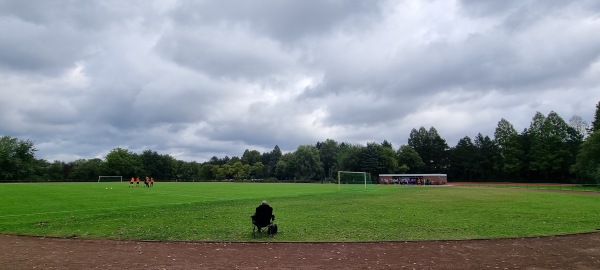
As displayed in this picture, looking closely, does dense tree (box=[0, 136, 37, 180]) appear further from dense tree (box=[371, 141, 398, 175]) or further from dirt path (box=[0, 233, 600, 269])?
dirt path (box=[0, 233, 600, 269])

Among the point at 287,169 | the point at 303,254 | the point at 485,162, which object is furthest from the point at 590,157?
the point at 287,169

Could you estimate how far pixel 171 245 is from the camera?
12.2 metres

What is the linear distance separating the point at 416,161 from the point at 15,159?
386 feet

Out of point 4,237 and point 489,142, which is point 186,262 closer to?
point 4,237

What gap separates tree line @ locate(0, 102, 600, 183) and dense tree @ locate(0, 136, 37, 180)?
0.21 meters

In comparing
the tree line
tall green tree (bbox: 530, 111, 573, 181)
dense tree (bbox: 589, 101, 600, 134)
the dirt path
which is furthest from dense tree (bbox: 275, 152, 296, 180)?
the dirt path

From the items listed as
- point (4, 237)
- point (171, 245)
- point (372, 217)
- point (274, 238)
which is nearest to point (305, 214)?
point (372, 217)

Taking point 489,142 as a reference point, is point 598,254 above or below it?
below

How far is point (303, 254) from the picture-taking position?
10977 millimetres

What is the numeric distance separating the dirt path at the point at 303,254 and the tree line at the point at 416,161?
63.4 meters

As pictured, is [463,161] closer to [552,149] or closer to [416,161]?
[416,161]

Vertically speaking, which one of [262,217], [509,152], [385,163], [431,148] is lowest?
[262,217]

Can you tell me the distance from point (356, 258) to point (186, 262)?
425 centimetres

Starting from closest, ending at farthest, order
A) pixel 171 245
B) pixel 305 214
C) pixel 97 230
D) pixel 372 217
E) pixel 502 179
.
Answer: pixel 171 245
pixel 97 230
pixel 372 217
pixel 305 214
pixel 502 179
